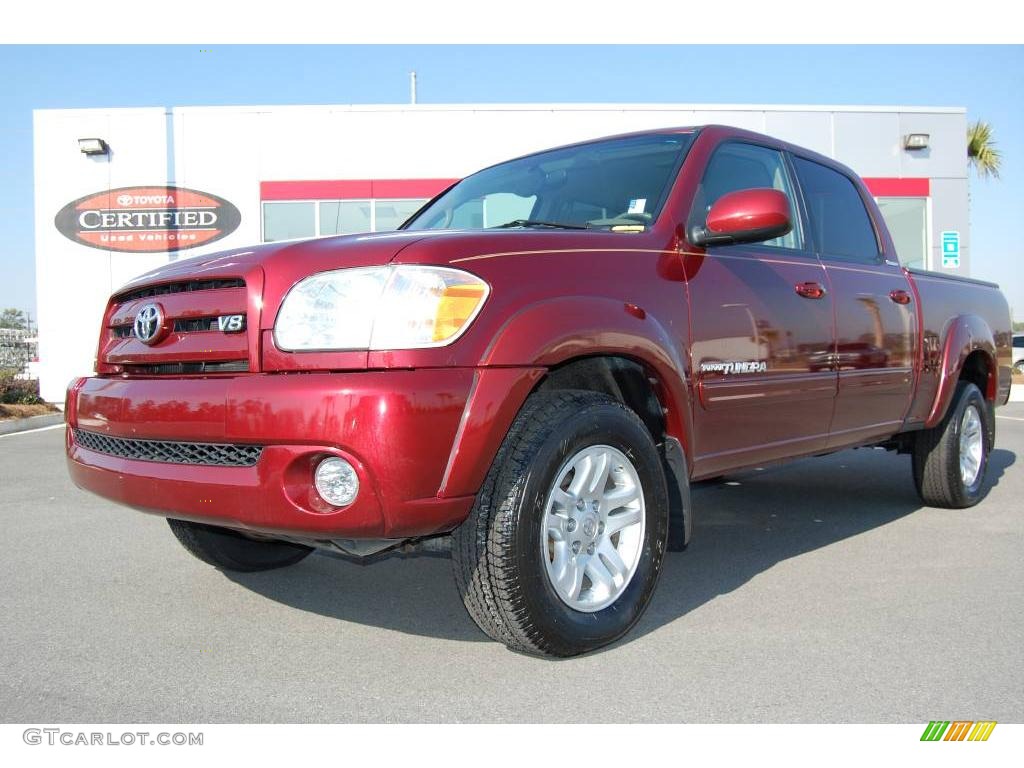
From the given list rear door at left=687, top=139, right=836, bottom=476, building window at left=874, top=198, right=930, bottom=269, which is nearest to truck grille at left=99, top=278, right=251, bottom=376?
rear door at left=687, top=139, right=836, bottom=476

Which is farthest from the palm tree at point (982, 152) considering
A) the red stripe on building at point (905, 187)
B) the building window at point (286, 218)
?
the building window at point (286, 218)

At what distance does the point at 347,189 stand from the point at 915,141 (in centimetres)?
1113

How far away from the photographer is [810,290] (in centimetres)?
380

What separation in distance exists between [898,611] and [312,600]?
223 centimetres

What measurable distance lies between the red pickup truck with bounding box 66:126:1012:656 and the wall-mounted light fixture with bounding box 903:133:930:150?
50.2ft

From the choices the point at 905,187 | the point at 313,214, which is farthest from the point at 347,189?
the point at 905,187

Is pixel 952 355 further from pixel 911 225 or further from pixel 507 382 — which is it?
pixel 911 225

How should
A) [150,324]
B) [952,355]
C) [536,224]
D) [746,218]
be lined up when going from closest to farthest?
[150,324], [746,218], [536,224], [952,355]

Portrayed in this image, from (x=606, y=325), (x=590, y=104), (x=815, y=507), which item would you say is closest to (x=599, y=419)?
(x=606, y=325)

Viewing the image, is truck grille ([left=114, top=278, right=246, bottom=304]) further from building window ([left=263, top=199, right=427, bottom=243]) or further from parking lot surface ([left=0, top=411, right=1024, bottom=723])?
building window ([left=263, top=199, right=427, bottom=243])

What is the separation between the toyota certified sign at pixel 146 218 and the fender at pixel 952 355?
1370 centimetres

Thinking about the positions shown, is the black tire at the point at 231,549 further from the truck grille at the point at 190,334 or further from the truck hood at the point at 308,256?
the truck hood at the point at 308,256

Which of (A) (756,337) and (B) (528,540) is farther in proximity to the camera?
(A) (756,337)
